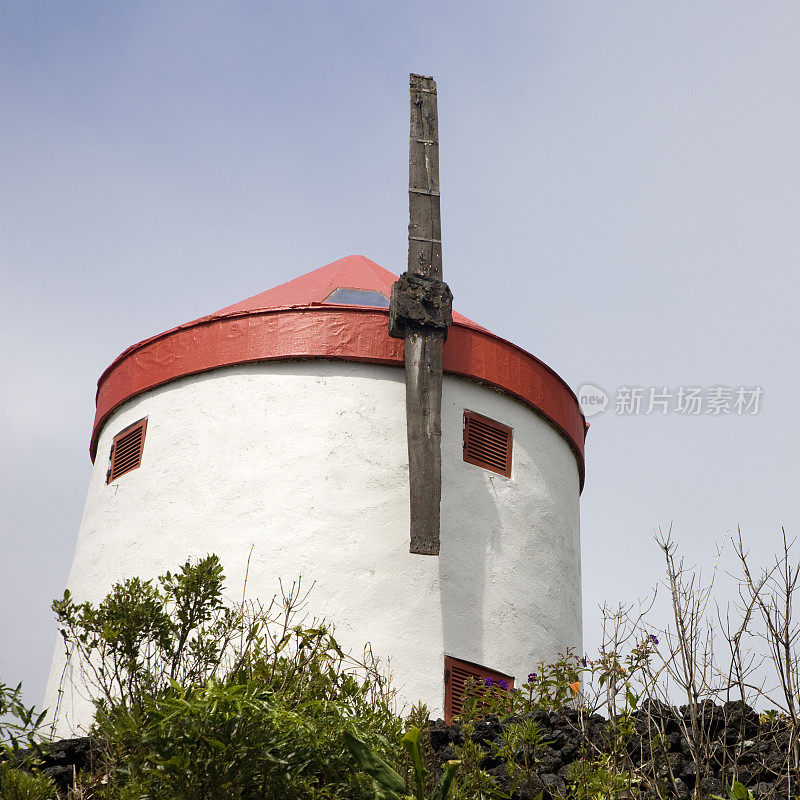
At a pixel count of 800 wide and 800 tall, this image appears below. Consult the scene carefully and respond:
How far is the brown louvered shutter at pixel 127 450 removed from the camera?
9094 millimetres

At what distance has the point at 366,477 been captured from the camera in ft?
27.7

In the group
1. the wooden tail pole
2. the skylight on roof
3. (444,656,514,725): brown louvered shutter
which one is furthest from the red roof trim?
(444,656,514,725): brown louvered shutter

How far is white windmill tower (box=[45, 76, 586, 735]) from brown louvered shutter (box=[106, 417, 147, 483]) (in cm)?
1

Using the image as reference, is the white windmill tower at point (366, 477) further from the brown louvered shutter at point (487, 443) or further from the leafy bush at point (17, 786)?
the leafy bush at point (17, 786)

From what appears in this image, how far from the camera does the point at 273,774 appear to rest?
4.62 m

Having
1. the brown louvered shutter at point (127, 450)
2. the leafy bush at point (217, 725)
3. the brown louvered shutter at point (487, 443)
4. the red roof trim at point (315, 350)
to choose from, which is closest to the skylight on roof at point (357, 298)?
the red roof trim at point (315, 350)

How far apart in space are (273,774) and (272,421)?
4197 millimetres

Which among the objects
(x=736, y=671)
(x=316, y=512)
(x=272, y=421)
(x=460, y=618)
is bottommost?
(x=736, y=671)

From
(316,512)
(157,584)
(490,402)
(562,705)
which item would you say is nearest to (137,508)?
(157,584)

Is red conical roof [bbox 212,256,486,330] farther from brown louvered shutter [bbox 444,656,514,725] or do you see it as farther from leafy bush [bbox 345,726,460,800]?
leafy bush [bbox 345,726,460,800]

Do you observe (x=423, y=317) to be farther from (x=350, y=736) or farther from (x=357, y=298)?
(x=350, y=736)

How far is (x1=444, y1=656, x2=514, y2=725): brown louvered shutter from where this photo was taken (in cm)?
796

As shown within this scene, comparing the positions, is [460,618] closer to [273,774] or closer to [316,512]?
[316,512]

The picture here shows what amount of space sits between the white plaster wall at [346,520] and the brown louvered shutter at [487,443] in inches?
2.9
